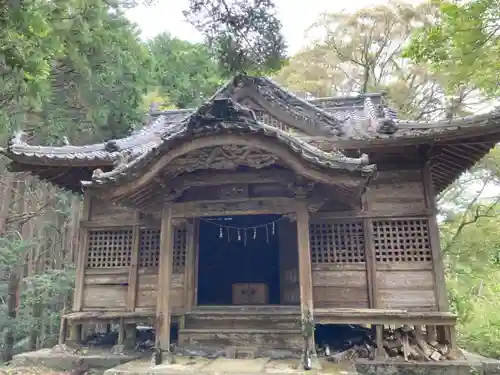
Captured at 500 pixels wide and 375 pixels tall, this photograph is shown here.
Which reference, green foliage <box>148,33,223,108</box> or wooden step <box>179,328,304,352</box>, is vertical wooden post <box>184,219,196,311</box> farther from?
green foliage <box>148,33,223,108</box>

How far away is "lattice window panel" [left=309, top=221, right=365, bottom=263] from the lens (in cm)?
866

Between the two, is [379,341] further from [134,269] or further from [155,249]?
[134,269]

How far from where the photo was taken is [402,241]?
8.55m

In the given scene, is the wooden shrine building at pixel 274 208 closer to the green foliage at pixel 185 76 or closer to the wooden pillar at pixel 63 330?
the wooden pillar at pixel 63 330

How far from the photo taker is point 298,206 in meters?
7.27

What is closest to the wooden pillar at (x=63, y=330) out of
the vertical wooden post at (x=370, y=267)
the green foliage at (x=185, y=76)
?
the vertical wooden post at (x=370, y=267)

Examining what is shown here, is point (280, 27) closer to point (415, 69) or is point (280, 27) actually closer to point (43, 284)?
point (43, 284)

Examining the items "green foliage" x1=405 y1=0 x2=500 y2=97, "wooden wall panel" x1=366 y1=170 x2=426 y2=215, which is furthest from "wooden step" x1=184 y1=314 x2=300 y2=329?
"green foliage" x1=405 y1=0 x2=500 y2=97

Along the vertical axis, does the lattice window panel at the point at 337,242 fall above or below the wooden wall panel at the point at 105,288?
above

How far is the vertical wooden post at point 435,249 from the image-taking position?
8.07 m

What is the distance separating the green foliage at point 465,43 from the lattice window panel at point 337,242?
3.51 metres

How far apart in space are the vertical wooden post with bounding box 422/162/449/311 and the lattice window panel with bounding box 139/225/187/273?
511cm

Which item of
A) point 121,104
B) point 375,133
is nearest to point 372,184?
point 375,133

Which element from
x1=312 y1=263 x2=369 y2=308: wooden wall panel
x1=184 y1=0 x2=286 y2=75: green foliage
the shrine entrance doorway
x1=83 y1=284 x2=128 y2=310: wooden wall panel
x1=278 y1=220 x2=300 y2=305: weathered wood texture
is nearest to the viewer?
x1=184 y1=0 x2=286 y2=75: green foliage
